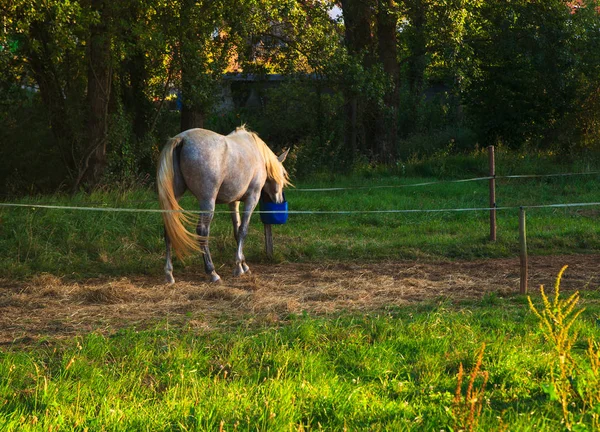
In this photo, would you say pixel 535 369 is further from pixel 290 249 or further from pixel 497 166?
pixel 497 166

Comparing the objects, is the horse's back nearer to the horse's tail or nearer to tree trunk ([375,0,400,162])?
the horse's tail

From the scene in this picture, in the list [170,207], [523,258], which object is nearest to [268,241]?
[170,207]

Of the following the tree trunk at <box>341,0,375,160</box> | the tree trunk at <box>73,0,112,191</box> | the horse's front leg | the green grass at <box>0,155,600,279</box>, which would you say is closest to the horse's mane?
the horse's front leg

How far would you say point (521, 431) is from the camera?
398 centimetres

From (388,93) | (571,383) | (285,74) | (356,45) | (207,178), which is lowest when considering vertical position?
(571,383)

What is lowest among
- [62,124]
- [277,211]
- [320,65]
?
[277,211]

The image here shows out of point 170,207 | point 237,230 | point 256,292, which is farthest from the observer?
point 237,230

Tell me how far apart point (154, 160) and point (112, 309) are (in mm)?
10199

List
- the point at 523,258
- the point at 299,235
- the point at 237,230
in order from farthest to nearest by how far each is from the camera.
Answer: the point at 299,235 → the point at 237,230 → the point at 523,258

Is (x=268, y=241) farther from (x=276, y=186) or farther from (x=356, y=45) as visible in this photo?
(x=356, y=45)

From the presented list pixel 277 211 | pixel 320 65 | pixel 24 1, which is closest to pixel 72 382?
pixel 277 211

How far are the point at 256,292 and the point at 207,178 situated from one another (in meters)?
1.77

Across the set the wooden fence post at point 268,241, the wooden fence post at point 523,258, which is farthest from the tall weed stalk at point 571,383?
the wooden fence post at point 268,241

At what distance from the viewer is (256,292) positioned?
26.5 ft
